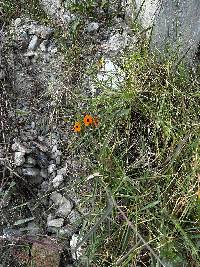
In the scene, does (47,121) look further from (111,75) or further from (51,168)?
(111,75)

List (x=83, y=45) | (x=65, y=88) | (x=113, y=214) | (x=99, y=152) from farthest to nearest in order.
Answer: (x=83, y=45) → (x=65, y=88) → (x=99, y=152) → (x=113, y=214)

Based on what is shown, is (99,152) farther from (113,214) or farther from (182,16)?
(182,16)

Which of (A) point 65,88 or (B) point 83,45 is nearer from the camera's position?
(A) point 65,88

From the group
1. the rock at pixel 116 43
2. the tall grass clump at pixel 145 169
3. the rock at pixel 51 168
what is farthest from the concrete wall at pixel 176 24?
the rock at pixel 51 168

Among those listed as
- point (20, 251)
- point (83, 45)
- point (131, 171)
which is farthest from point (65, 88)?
point (20, 251)

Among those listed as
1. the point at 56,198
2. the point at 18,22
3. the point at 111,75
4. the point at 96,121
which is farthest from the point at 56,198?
the point at 18,22

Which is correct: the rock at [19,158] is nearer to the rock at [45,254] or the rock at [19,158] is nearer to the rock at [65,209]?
the rock at [65,209]

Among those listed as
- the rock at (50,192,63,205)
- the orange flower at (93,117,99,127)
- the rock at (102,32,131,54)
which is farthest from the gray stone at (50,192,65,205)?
the rock at (102,32,131,54)
